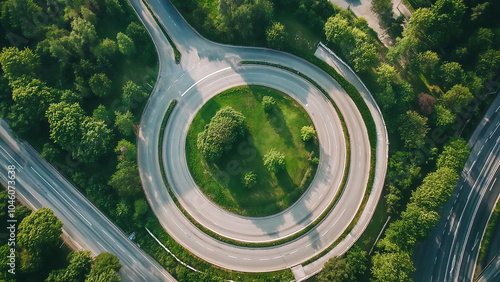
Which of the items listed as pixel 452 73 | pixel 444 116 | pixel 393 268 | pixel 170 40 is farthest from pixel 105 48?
pixel 452 73

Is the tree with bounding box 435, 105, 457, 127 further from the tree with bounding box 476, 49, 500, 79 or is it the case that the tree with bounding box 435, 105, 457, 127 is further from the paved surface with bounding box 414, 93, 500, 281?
the tree with bounding box 476, 49, 500, 79

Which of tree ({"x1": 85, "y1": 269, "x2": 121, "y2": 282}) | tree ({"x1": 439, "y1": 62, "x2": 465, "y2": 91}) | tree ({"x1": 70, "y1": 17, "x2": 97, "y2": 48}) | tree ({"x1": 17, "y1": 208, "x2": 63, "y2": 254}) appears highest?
tree ({"x1": 70, "y1": 17, "x2": 97, "y2": 48})

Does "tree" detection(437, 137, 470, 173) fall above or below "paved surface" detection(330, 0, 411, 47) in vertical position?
below

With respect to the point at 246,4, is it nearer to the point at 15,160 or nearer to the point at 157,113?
the point at 157,113

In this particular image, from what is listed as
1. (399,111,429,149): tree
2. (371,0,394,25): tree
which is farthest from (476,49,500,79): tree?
(371,0,394,25): tree

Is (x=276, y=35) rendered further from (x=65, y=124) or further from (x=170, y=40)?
(x=65, y=124)

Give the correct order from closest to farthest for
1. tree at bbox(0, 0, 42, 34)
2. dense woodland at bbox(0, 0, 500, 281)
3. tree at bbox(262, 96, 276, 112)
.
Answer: dense woodland at bbox(0, 0, 500, 281) < tree at bbox(0, 0, 42, 34) < tree at bbox(262, 96, 276, 112)

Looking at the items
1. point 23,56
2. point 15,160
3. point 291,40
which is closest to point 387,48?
point 291,40
